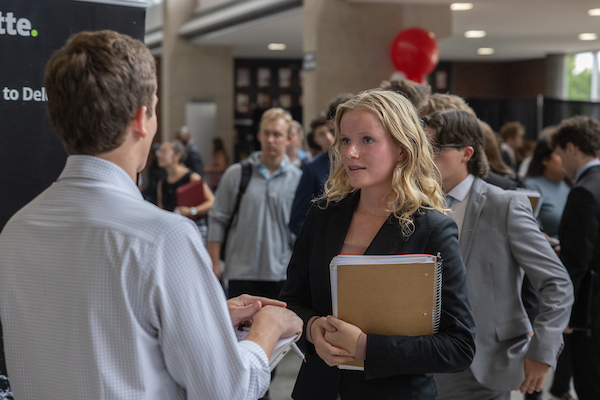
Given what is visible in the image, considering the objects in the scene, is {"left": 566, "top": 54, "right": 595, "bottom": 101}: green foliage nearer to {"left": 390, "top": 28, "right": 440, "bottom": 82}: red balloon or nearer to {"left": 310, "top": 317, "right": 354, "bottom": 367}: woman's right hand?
{"left": 390, "top": 28, "right": 440, "bottom": 82}: red balloon

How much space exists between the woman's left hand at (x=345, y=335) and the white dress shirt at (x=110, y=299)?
46 cm

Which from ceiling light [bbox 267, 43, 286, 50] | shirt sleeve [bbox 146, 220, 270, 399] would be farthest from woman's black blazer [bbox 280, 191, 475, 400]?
ceiling light [bbox 267, 43, 286, 50]

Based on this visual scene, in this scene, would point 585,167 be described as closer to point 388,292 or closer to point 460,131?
point 460,131

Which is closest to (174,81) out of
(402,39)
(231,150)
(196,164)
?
(231,150)

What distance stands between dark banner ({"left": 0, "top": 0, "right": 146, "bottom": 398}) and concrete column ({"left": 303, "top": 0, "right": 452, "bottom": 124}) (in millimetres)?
6639

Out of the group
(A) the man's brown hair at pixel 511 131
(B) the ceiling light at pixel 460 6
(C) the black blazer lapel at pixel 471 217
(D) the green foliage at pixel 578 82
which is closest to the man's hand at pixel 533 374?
(C) the black blazer lapel at pixel 471 217

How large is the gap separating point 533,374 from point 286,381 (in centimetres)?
268

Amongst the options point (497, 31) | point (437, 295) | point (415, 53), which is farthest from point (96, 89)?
point (497, 31)

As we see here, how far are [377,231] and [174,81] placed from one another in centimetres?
1251

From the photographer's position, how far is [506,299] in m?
2.28

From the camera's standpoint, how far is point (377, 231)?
1.76m

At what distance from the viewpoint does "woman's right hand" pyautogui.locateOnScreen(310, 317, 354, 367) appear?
5.28 feet

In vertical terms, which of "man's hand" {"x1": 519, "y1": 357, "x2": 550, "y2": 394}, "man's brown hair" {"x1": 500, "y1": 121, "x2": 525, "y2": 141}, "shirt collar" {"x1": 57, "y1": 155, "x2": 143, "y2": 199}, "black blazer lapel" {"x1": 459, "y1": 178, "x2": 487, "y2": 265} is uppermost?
"man's brown hair" {"x1": 500, "y1": 121, "x2": 525, "y2": 141}

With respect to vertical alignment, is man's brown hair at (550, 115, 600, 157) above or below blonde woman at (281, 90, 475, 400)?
above
